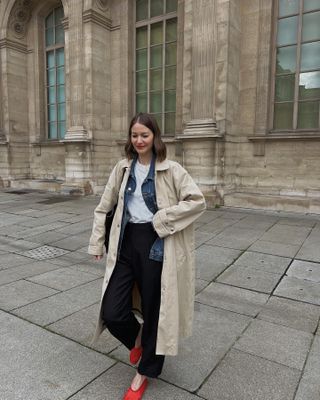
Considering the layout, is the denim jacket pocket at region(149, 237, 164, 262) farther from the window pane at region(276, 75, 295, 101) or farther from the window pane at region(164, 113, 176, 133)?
the window pane at region(164, 113, 176, 133)

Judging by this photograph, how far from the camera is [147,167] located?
2320 mm

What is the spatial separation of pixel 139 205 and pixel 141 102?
10.5 metres

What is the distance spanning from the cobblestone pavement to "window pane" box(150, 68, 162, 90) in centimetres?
713

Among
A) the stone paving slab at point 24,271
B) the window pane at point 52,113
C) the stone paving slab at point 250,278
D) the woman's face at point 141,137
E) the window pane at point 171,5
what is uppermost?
the window pane at point 171,5

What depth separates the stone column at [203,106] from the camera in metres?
9.02

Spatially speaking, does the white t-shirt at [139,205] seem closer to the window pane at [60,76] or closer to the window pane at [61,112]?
the window pane at [61,112]

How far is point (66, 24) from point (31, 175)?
6.50 m

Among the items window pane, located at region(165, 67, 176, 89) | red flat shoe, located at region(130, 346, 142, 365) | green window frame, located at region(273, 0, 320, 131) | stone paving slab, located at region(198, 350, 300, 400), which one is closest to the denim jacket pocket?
red flat shoe, located at region(130, 346, 142, 365)

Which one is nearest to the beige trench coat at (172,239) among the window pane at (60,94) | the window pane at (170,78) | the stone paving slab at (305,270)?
the stone paving slab at (305,270)

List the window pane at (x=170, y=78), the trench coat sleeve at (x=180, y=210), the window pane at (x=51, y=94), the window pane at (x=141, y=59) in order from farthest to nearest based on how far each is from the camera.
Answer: the window pane at (x=51, y=94) → the window pane at (x=141, y=59) → the window pane at (x=170, y=78) → the trench coat sleeve at (x=180, y=210)

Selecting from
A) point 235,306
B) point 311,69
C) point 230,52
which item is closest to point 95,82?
point 230,52

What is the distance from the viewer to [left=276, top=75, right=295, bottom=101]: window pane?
9258mm

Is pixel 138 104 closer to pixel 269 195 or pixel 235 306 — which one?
pixel 269 195

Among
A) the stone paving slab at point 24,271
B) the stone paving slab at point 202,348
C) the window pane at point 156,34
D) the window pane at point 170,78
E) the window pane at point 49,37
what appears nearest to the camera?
the stone paving slab at point 202,348
